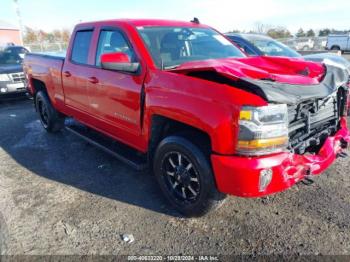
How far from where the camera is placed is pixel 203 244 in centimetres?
274

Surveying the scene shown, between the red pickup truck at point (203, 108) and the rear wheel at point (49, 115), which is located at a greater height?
the red pickup truck at point (203, 108)

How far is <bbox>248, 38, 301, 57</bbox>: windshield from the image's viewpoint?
722cm

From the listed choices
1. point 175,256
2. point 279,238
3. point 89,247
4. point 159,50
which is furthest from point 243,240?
point 159,50

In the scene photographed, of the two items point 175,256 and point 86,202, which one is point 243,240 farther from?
point 86,202

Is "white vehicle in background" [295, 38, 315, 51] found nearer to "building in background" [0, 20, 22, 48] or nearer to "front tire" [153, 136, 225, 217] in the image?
"front tire" [153, 136, 225, 217]

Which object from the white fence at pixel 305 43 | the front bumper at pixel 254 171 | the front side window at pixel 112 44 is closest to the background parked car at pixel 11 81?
the front side window at pixel 112 44

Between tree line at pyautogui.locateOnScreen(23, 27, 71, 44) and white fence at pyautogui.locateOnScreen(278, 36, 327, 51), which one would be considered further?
tree line at pyautogui.locateOnScreen(23, 27, 71, 44)

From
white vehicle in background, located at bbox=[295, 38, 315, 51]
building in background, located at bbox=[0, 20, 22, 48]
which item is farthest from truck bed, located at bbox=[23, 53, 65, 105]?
building in background, located at bbox=[0, 20, 22, 48]

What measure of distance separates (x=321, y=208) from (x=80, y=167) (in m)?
3.08

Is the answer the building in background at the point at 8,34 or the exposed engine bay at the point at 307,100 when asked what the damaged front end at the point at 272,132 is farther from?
the building in background at the point at 8,34

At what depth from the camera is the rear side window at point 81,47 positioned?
4.27 m

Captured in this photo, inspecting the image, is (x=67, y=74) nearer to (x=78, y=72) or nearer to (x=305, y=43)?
(x=78, y=72)

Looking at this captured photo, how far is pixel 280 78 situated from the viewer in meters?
2.75

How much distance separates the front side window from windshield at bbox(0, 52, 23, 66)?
24.3ft
